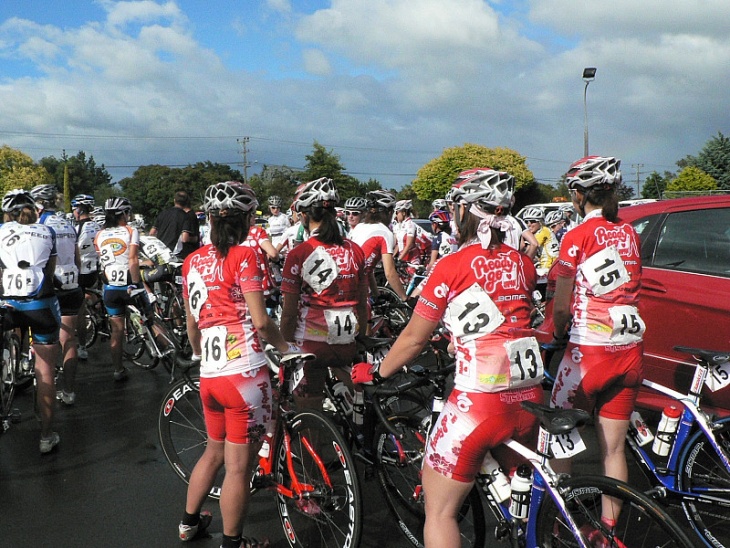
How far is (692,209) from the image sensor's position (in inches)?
194

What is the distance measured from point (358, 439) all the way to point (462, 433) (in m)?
1.26

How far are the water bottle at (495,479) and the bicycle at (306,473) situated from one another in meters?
0.66

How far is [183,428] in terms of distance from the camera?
15.4 ft

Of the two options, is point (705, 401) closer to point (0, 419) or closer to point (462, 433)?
point (462, 433)

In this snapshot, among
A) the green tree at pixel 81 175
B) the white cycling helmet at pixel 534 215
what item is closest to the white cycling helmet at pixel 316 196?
the white cycling helmet at pixel 534 215

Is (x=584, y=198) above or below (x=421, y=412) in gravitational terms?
above

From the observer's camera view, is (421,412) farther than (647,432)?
Yes

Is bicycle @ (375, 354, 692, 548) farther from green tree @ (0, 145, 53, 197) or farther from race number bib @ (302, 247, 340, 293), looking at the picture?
green tree @ (0, 145, 53, 197)

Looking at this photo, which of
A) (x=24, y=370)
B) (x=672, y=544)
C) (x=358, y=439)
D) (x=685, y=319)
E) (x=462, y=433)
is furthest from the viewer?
(x=24, y=370)

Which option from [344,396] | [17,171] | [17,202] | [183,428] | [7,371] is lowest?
[183,428]

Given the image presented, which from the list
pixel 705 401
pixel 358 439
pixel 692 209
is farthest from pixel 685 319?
pixel 358 439

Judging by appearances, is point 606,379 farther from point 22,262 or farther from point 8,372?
point 8,372

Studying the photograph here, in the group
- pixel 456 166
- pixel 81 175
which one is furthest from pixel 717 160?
pixel 81 175

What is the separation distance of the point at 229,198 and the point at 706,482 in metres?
2.89
